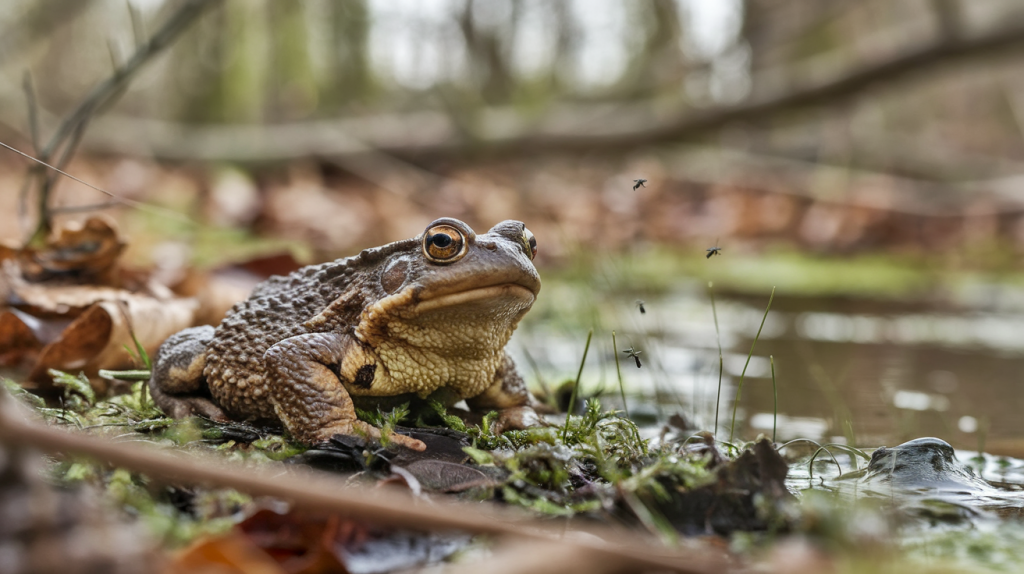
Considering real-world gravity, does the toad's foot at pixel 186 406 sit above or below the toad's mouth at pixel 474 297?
below

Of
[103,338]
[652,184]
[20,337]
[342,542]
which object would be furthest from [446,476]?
[652,184]

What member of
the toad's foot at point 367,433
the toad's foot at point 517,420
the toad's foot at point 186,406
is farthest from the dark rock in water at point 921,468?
the toad's foot at point 186,406

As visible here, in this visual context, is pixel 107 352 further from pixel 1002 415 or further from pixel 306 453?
pixel 1002 415

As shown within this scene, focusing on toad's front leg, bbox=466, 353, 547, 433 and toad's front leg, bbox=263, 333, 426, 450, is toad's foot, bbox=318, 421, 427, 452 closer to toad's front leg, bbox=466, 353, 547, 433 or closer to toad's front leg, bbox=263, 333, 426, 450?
toad's front leg, bbox=263, 333, 426, 450

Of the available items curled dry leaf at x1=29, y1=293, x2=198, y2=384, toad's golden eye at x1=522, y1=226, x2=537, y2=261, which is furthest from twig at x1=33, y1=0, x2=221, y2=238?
toad's golden eye at x1=522, y1=226, x2=537, y2=261

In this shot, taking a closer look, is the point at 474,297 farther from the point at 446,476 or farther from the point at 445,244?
the point at 446,476

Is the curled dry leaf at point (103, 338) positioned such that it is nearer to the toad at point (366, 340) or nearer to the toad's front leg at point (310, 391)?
the toad at point (366, 340)

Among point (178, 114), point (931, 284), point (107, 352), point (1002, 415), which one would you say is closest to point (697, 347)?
point (1002, 415)
